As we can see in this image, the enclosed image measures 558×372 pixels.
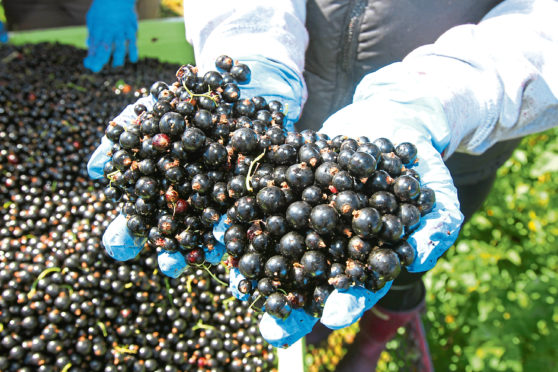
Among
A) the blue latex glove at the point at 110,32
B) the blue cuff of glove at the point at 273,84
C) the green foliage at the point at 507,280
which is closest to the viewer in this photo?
the blue cuff of glove at the point at 273,84

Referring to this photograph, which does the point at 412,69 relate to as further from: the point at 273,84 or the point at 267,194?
the point at 267,194

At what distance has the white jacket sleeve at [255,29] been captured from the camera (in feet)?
5.41

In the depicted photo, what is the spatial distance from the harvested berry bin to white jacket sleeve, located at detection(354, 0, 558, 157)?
3.58 feet

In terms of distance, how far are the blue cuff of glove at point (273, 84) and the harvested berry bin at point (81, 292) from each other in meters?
0.45

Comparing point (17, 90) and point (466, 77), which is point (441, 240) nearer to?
point (466, 77)

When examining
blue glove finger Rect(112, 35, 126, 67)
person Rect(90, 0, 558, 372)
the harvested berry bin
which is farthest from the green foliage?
blue glove finger Rect(112, 35, 126, 67)

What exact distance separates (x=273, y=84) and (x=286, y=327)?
930 mm

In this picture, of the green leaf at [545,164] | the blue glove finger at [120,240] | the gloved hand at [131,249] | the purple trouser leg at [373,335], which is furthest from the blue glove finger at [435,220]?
the green leaf at [545,164]

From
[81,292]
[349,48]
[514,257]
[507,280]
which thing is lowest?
[507,280]

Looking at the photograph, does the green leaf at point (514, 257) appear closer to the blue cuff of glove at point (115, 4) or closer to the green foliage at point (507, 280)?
the green foliage at point (507, 280)

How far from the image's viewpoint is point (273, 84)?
1607mm

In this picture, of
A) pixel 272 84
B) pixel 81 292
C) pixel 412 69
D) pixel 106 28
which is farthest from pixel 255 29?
pixel 106 28

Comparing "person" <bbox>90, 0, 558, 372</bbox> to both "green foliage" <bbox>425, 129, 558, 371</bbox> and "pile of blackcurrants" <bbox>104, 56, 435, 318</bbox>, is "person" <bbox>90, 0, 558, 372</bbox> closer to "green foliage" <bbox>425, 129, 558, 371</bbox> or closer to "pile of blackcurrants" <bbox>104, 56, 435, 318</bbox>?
"pile of blackcurrants" <bbox>104, 56, 435, 318</bbox>

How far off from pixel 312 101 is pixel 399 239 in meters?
1.07
